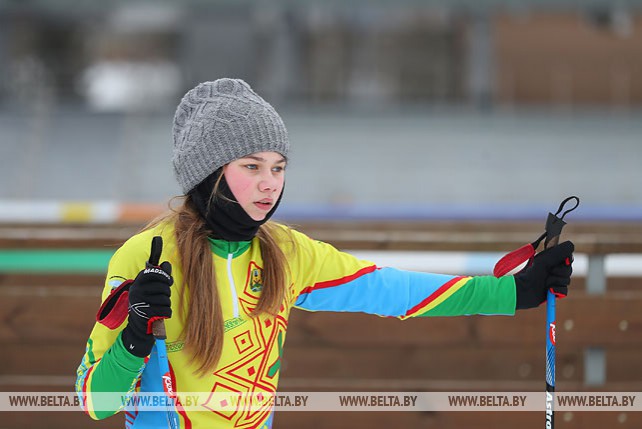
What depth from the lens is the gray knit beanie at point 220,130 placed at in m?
2.51

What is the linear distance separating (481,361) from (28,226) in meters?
3.63

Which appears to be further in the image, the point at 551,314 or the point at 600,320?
the point at 600,320

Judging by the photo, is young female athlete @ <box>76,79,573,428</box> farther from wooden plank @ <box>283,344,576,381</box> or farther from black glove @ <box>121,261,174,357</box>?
wooden plank @ <box>283,344,576,381</box>

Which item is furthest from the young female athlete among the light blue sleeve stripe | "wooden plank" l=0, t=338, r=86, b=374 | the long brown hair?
"wooden plank" l=0, t=338, r=86, b=374

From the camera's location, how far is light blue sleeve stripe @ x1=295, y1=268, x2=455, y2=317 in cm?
279

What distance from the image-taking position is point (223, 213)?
254 centimetres

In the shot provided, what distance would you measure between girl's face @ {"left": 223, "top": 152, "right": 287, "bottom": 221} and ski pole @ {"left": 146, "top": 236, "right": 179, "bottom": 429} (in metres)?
0.30

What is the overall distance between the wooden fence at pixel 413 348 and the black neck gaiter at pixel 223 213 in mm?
1623

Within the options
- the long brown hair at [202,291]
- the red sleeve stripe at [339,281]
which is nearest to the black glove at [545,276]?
the red sleeve stripe at [339,281]

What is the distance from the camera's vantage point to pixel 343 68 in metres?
22.6

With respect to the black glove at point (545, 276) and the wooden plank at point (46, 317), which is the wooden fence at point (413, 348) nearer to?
the wooden plank at point (46, 317)

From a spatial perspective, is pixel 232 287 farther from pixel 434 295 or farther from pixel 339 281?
pixel 434 295

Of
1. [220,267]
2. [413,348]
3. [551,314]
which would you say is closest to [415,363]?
[413,348]

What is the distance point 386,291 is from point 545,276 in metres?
0.53
